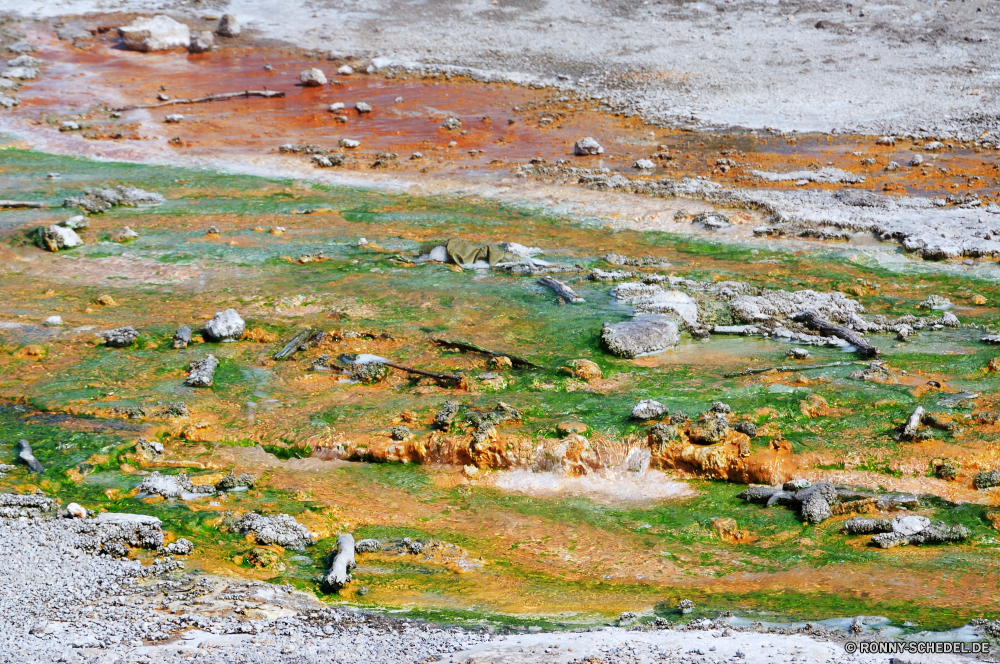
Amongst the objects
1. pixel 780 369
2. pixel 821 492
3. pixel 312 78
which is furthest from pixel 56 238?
pixel 312 78

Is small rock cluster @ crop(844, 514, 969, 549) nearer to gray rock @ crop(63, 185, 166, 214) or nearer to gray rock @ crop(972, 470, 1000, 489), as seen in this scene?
gray rock @ crop(972, 470, 1000, 489)

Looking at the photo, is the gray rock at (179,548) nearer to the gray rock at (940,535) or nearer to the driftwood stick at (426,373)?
the driftwood stick at (426,373)

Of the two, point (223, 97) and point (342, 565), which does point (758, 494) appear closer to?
point (342, 565)

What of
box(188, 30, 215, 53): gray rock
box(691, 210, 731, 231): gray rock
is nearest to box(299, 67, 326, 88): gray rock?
box(188, 30, 215, 53): gray rock

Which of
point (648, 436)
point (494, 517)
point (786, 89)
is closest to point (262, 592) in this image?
point (494, 517)

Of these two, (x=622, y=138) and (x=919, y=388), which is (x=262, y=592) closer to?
(x=919, y=388)

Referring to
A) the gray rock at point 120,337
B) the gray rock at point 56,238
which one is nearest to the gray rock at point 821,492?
the gray rock at point 120,337
